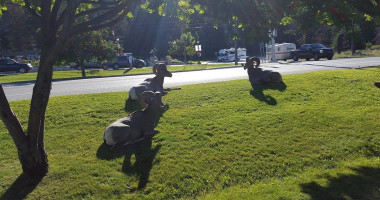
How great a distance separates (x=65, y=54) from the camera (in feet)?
80.0

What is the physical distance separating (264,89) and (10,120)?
8607 mm

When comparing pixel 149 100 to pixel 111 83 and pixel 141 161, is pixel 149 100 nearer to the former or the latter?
pixel 141 161

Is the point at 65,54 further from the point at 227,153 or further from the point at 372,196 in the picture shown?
the point at 372,196

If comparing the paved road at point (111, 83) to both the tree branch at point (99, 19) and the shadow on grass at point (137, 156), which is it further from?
the tree branch at point (99, 19)

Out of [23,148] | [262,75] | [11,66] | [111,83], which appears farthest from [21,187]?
[11,66]

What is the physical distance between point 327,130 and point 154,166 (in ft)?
15.1

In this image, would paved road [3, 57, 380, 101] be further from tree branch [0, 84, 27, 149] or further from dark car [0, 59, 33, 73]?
dark car [0, 59, 33, 73]

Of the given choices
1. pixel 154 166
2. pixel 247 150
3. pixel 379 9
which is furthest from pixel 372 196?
pixel 154 166

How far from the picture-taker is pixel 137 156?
659 cm

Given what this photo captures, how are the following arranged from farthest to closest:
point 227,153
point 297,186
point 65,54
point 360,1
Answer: point 65,54 → point 227,153 → point 297,186 → point 360,1

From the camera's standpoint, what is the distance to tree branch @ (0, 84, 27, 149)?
16.5 feet

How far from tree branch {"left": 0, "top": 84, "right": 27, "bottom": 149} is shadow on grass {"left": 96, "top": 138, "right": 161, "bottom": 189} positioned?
167cm

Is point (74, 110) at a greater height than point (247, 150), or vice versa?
point (74, 110)

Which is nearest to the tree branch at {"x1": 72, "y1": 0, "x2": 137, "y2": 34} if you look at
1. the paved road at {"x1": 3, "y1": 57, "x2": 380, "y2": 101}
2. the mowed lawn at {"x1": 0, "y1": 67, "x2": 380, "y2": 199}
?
the mowed lawn at {"x1": 0, "y1": 67, "x2": 380, "y2": 199}
